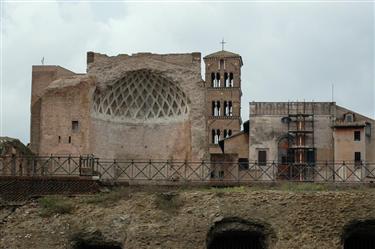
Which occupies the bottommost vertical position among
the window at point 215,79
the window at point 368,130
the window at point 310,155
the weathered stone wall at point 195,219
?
the weathered stone wall at point 195,219

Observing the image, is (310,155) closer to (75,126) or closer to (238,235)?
(75,126)

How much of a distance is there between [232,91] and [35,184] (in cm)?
3921

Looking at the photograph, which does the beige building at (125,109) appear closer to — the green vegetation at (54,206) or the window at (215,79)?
the green vegetation at (54,206)

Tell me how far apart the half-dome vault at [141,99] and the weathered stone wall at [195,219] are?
11.1m

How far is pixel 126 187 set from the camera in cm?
2312

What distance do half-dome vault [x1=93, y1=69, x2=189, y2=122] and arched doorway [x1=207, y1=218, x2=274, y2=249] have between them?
10.5m

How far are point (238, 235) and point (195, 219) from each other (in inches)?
80.6

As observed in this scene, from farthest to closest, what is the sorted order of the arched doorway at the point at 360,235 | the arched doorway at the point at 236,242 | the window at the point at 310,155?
the window at the point at 310,155, the arched doorway at the point at 236,242, the arched doorway at the point at 360,235

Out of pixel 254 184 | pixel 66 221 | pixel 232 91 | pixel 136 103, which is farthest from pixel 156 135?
pixel 232 91

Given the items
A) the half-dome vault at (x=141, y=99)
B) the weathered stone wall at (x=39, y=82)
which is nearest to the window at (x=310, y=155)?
the half-dome vault at (x=141, y=99)

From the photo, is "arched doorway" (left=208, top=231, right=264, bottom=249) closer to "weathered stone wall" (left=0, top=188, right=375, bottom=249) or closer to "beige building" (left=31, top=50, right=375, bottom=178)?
"weathered stone wall" (left=0, top=188, right=375, bottom=249)

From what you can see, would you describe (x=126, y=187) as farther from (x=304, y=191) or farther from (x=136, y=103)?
(x=136, y=103)

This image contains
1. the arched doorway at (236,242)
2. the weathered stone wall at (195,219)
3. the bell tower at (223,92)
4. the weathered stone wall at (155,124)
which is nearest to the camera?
the weathered stone wall at (195,219)

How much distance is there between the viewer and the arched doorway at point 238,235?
21.0 metres
